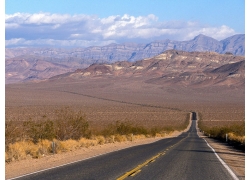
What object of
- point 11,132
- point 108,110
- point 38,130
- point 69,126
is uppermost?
point 11,132

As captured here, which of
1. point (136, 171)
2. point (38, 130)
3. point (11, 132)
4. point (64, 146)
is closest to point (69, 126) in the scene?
point (38, 130)

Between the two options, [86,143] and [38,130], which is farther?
[86,143]

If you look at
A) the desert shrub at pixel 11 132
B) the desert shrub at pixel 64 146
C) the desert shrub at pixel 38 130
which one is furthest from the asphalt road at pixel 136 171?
the desert shrub at pixel 38 130

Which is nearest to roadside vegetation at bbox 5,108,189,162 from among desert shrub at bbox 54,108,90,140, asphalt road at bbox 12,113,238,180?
Answer: desert shrub at bbox 54,108,90,140

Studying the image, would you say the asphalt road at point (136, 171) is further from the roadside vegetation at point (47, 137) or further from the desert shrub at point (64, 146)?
the desert shrub at point (64, 146)

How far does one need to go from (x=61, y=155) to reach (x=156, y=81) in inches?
6850

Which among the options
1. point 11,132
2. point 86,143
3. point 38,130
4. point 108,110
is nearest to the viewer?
point 11,132

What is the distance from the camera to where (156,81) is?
19588cm

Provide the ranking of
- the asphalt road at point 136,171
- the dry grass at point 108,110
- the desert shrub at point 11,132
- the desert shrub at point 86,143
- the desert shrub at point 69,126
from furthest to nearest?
the desert shrub at point 69,126 → the desert shrub at point 86,143 → the dry grass at point 108,110 → the desert shrub at point 11,132 → the asphalt road at point 136,171

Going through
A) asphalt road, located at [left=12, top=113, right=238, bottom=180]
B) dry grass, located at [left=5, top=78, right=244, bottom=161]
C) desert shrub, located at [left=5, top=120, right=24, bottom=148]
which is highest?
desert shrub, located at [left=5, top=120, right=24, bottom=148]

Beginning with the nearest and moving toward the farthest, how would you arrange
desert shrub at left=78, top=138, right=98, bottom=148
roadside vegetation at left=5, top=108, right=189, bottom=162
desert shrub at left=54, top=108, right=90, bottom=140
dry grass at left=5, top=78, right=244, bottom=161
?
roadside vegetation at left=5, top=108, right=189, bottom=162
dry grass at left=5, top=78, right=244, bottom=161
desert shrub at left=78, top=138, right=98, bottom=148
desert shrub at left=54, top=108, right=90, bottom=140

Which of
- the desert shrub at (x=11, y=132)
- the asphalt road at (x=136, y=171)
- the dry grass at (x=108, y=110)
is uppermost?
the desert shrub at (x=11, y=132)

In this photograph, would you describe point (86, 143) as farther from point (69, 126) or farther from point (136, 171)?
point (136, 171)

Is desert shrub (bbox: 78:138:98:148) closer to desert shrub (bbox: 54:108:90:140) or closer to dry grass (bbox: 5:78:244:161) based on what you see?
dry grass (bbox: 5:78:244:161)
